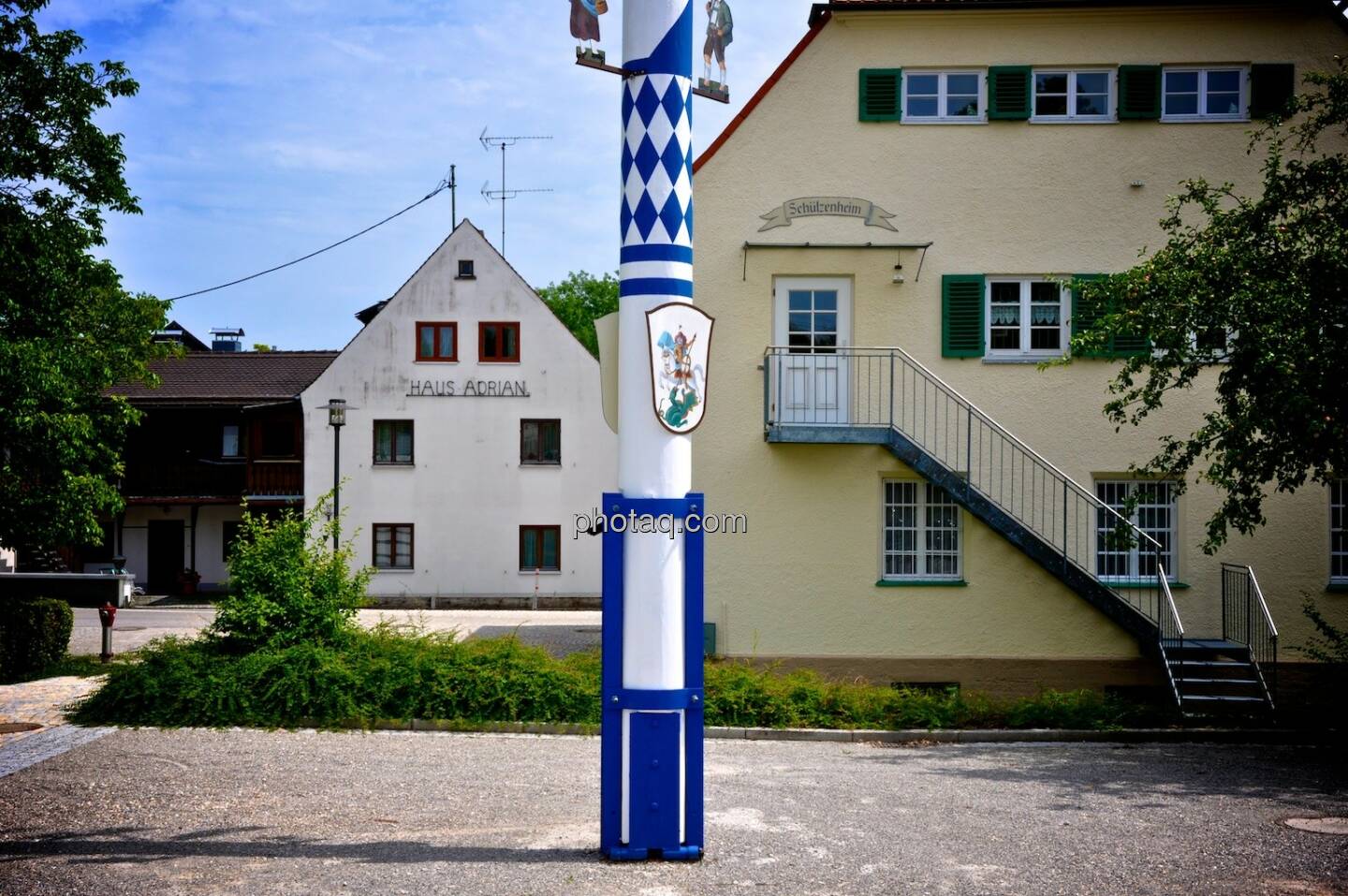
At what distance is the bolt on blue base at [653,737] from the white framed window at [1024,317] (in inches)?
455

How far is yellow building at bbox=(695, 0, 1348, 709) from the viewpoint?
57.9ft

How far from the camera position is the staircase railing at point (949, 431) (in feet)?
57.6

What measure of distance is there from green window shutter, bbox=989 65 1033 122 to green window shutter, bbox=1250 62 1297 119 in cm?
335

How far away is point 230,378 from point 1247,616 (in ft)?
119

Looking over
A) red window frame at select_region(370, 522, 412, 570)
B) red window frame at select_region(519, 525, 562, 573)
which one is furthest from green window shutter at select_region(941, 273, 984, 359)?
red window frame at select_region(370, 522, 412, 570)

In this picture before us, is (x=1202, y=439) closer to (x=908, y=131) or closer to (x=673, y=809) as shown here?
(x=908, y=131)

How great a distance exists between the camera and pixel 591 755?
11.8 meters

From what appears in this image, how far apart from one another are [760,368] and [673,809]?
10852 mm

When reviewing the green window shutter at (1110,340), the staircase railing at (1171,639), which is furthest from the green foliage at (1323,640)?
the green window shutter at (1110,340)

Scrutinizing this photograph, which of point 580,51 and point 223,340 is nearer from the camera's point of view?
point 580,51

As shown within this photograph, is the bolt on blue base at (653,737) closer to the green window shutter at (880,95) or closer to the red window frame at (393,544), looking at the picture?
the green window shutter at (880,95)

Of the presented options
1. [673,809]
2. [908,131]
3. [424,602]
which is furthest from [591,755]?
[424,602]

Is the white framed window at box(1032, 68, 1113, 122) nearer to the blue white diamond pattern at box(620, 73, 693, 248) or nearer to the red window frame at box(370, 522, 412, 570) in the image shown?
the blue white diamond pattern at box(620, 73, 693, 248)

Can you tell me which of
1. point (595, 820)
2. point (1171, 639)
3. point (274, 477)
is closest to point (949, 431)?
point (1171, 639)
